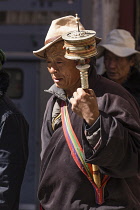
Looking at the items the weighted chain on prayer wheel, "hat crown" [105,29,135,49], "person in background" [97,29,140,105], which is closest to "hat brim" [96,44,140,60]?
"person in background" [97,29,140,105]

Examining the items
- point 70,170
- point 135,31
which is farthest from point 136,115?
point 135,31

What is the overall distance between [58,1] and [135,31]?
244 centimetres

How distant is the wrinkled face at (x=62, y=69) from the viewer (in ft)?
12.3

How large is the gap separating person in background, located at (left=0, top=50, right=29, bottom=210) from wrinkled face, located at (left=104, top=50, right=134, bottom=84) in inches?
70.8

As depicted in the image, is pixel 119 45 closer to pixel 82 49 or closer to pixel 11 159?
pixel 11 159

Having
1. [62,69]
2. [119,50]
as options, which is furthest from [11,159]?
[119,50]

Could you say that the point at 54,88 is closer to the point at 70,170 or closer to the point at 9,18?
the point at 70,170

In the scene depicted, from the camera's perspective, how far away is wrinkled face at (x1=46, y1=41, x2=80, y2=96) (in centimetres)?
Answer: 373

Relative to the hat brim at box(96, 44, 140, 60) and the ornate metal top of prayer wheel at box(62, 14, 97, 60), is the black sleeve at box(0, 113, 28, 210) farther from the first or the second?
the hat brim at box(96, 44, 140, 60)

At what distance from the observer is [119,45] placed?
588 cm

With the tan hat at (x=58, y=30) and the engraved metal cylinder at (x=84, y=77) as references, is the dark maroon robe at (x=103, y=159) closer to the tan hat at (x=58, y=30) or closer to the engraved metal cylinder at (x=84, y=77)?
the engraved metal cylinder at (x=84, y=77)

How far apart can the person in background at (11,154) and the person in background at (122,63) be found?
5.64 feet

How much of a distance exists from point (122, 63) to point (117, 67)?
0.07 m

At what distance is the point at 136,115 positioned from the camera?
3.64m
